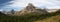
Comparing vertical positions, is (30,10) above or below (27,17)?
above

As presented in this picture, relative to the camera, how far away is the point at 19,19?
3014 mm

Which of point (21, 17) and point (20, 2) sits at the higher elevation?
point (20, 2)

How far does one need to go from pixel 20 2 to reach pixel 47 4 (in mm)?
581

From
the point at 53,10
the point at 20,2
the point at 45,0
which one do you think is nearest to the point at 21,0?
the point at 20,2

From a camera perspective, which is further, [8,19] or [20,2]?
[20,2]

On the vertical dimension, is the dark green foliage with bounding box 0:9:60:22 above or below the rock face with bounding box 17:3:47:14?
below

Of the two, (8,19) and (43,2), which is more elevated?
(43,2)

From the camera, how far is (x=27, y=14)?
10.2 ft

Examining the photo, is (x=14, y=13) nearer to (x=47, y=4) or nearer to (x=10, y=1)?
(x=10, y=1)

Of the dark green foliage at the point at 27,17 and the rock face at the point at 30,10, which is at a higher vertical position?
the rock face at the point at 30,10

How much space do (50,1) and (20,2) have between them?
0.64 metres

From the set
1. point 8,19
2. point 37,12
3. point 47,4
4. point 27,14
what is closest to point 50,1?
point 47,4

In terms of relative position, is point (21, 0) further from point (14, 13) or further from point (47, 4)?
point (47, 4)

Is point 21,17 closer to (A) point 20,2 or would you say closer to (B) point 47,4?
(A) point 20,2
